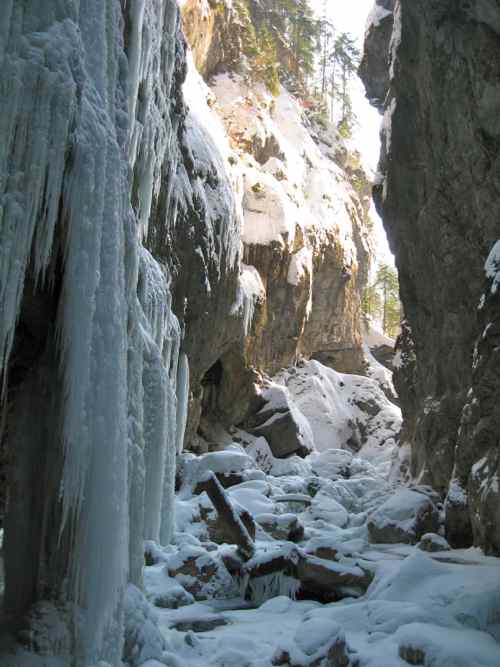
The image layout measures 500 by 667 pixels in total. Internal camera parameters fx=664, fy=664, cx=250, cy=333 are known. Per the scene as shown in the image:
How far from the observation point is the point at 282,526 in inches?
459

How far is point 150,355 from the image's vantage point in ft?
22.6

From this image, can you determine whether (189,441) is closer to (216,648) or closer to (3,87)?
(216,648)

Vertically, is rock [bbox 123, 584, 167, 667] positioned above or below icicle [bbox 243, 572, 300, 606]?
above

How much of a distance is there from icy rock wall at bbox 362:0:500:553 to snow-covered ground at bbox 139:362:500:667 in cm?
125

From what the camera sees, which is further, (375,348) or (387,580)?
(375,348)

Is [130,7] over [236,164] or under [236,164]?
under

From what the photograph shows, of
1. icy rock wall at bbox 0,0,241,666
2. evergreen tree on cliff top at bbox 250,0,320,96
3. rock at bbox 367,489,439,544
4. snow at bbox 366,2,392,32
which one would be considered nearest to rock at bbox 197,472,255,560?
rock at bbox 367,489,439,544

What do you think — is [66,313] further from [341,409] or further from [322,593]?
[341,409]

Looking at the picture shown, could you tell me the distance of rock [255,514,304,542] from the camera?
38.0 ft

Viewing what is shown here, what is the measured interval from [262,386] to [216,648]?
18.0m

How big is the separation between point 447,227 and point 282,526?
6.97m

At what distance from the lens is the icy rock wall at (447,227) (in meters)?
9.56

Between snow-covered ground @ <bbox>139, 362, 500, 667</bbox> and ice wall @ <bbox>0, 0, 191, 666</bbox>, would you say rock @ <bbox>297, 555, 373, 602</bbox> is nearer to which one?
snow-covered ground @ <bbox>139, 362, 500, 667</bbox>

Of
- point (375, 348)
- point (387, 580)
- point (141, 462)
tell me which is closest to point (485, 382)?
point (387, 580)
